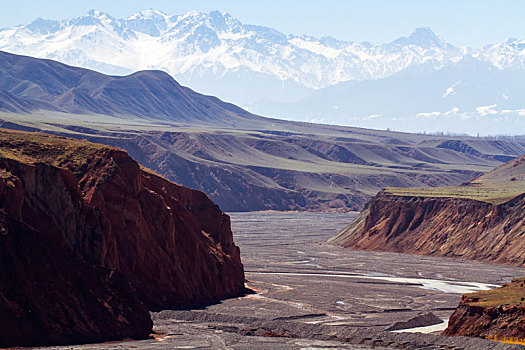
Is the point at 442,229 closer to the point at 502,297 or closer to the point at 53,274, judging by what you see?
the point at 502,297

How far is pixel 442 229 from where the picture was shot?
158125mm

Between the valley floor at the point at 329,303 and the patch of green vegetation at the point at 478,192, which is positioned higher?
the patch of green vegetation at the point at 478,192

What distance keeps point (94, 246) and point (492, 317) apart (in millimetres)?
26868

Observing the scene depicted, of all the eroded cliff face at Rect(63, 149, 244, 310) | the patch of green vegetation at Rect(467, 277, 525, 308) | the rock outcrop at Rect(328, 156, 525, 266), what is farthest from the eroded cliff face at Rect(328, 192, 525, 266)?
the patch of green vegetation at Rect(467, 277, 525, 308)

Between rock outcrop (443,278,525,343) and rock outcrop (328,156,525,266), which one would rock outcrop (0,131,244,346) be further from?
rock outcrop (328,156,525,266)

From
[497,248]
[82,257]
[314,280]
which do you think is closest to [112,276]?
[82,257]

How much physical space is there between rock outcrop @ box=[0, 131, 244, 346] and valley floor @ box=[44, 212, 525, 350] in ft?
9.39

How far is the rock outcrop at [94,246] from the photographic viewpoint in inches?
2381

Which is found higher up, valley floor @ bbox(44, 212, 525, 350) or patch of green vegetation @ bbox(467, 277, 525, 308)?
patch of green vegetation @ bbox(467, 277, 525, 308)

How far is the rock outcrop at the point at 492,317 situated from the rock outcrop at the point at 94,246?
20961 mm

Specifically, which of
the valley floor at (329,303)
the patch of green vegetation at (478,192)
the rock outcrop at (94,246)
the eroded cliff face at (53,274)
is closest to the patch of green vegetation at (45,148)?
the rock outcrop at (94,246)

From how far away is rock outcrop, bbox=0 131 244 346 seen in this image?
60469mm

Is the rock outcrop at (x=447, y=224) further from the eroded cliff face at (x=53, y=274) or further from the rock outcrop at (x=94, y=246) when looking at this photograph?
the eroded cliff face at (x=53, y=274)

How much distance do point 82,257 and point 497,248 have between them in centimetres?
8612
